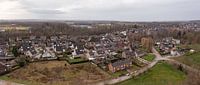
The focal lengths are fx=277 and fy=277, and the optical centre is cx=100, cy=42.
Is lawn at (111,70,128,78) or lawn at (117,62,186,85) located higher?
lawn at (117,62,186,85)

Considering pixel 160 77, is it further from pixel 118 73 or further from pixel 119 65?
pixel 119 65

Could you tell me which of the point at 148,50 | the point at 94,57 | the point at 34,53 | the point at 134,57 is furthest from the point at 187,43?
the point at 34,53

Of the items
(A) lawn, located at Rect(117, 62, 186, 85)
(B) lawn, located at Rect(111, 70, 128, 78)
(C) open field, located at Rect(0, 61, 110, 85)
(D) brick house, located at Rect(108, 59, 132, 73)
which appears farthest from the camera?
(D) brick house, located at Rect(108, 59, 132, 73)

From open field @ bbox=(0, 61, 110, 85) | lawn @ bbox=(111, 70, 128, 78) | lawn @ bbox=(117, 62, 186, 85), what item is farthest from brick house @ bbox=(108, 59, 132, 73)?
lawn @ bbox=(117, 62, 186, 85)

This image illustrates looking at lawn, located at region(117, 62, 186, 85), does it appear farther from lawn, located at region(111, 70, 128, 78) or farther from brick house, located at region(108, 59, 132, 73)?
brick house, located at region(108, 59, 132, 73)

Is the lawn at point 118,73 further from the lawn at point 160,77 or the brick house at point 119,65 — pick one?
the lawn at point 160,77
